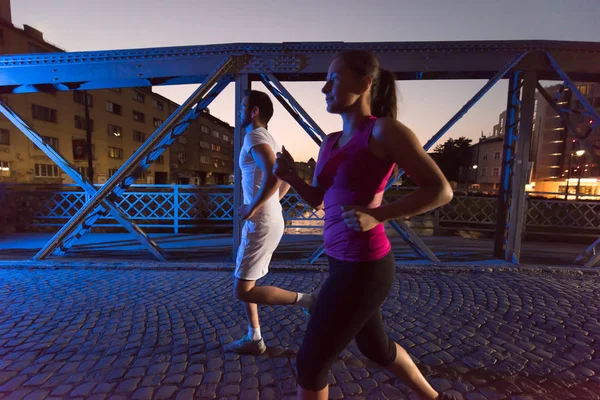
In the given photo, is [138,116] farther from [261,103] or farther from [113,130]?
[261,103]

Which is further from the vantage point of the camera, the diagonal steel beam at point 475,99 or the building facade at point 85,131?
the building facade at point 85,131

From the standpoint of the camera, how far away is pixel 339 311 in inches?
49.8

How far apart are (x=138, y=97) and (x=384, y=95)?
41.0 m

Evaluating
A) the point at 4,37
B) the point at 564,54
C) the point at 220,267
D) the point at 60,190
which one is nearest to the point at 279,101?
the point at 220,267

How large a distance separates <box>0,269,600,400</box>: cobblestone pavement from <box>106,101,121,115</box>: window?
109ft

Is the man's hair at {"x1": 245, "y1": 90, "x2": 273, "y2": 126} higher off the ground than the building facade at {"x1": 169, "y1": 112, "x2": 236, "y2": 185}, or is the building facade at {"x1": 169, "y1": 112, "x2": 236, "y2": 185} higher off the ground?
the building facade at {"x1": 169, "y1": 112, "x2": 236, "y2": 185}

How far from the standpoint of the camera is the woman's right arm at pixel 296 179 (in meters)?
1.53

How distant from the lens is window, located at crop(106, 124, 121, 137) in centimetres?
3153

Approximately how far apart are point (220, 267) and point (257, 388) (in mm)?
3131

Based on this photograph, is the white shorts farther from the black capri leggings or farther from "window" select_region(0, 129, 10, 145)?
"window" select_region(0, 129, 10, 145)

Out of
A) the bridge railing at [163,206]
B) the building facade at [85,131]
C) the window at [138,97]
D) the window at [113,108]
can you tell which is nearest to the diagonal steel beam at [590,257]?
the bridge railing at [163,206]

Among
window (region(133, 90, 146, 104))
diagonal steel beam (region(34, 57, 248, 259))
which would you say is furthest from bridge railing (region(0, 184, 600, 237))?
window (region(133, 90, 146, 104))

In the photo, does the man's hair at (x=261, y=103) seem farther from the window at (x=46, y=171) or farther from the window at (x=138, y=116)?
the window at (x=138, y=116)

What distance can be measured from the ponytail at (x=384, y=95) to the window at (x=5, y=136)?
3030 cm
